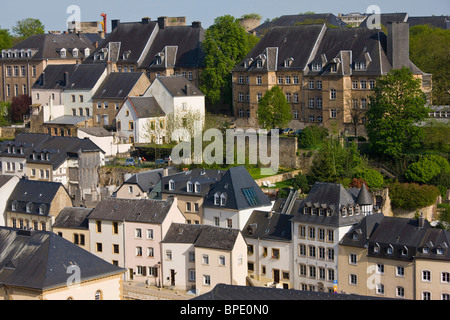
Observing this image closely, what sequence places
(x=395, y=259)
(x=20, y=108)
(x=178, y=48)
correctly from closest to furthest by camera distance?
(x=395, y=259), (x=178, y=48), (x=20, y=108)

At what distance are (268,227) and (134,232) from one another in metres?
7.51

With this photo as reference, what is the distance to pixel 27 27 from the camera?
350ft

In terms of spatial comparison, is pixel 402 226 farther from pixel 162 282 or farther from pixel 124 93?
pixel 124 93

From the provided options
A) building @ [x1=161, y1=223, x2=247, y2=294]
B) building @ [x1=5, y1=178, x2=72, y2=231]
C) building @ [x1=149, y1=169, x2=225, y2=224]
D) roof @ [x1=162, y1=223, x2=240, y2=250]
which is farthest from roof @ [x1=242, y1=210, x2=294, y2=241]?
building @ [x1=5, y1=178, x2=72, y2=231]

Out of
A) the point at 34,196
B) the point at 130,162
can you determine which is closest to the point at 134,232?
the point at 34,196

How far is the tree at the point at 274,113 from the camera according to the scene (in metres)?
67.8

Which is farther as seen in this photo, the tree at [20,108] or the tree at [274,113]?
the tree at [20,108]

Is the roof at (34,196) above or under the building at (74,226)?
above

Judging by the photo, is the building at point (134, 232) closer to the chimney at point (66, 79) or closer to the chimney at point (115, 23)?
the chimney at point (66, 79)

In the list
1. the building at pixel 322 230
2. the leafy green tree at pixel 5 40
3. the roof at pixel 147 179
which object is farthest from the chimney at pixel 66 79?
the building at pixel 322 230

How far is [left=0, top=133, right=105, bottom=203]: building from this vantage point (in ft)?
209

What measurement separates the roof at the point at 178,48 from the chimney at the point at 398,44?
59.2 feet

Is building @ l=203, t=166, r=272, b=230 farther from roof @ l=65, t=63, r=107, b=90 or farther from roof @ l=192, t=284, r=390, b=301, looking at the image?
roof @ l=65, t=63, r=107, b=90

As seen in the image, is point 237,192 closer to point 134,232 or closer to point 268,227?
point 268,227
